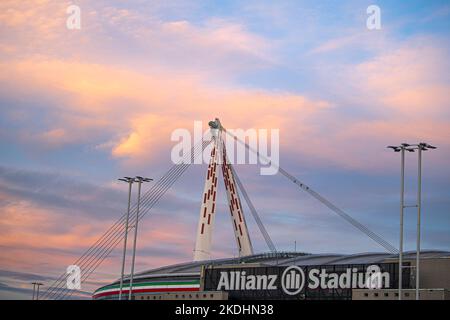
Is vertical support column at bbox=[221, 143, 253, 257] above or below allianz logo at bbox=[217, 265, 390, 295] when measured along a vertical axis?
above

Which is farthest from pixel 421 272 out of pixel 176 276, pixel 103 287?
pixel 103 287

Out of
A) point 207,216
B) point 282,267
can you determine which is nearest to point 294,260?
point 282,267

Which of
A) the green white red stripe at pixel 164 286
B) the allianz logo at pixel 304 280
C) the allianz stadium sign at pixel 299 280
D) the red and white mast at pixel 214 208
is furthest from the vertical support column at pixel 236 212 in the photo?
the allianz logo at pixel 304 280

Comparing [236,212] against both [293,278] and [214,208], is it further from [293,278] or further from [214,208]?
[293,278]

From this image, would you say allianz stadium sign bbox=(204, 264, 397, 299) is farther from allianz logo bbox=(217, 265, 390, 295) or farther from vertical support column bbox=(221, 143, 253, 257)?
vertical support column bbox=(221, 143, 253, 257)

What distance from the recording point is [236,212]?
12888 centimetres

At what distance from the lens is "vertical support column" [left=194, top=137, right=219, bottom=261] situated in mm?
123000

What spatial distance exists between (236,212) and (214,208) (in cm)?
435

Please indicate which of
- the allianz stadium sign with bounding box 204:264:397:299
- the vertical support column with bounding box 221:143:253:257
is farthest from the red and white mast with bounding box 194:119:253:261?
the allianz stadium sign with bounding box 204:264:397:299

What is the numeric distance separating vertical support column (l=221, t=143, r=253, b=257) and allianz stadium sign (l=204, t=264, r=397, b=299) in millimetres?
29614
